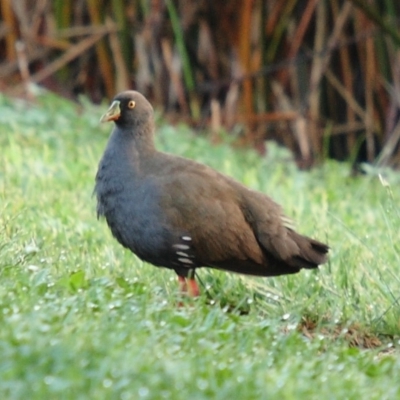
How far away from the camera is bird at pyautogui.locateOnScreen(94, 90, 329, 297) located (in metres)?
5.53

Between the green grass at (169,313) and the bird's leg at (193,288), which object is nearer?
the green grass at (169,313)

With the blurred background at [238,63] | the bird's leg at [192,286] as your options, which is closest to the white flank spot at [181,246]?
the bird's leg at [192,286]

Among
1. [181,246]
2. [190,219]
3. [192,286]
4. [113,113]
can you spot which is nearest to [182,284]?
[192,286]

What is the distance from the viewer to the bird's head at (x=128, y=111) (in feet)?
20.1

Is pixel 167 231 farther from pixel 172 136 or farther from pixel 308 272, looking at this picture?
pixel 172 136

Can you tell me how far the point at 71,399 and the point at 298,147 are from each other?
8066 mm

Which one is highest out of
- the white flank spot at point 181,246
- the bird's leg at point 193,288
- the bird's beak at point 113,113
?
the bird's beak at point 113,113

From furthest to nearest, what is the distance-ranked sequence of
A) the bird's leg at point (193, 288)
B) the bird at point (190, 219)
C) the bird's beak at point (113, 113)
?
the bird's beak at point (113, 113), the bird at point (190, 219), the bird's leg at point (193, 288)

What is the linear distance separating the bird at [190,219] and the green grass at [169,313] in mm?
154

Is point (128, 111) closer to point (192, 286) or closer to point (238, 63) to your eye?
point (192, 286)

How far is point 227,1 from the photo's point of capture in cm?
1127

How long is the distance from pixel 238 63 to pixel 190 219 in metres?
5.96

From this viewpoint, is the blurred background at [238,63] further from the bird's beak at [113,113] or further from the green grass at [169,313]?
the bird's beak at [113,113]

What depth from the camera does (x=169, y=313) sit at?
4.72 meters
